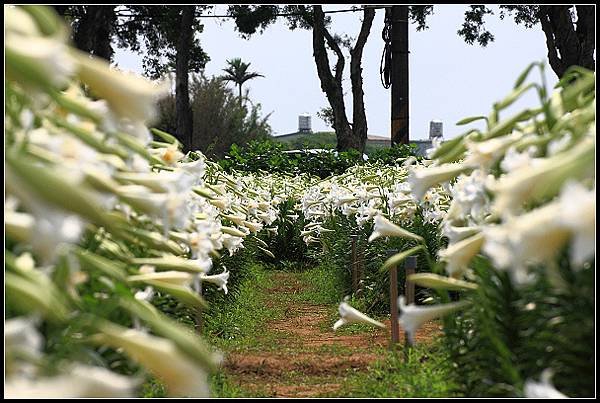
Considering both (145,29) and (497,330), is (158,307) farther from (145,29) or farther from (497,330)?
(145,29)

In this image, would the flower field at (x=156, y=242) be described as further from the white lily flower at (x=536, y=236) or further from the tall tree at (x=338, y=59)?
the tall tree at (x=338, y=59)

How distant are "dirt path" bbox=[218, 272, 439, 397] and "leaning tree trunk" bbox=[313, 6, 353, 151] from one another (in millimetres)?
14985

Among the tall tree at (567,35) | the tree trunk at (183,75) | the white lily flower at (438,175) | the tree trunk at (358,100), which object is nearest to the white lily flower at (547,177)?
the white lily flower at (438,175)

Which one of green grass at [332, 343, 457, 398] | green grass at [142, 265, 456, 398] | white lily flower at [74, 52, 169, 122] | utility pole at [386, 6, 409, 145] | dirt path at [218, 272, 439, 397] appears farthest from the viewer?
utility pole at [386, 6, 409, 145]

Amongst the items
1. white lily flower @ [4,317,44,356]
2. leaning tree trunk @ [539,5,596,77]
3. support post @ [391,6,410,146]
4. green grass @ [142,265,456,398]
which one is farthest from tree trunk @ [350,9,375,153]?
white lily flower @ [4,317,44,356]

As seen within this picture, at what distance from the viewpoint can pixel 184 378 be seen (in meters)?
1.64

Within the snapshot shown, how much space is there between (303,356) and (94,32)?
11759mm

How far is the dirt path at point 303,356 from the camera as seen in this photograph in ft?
17.0

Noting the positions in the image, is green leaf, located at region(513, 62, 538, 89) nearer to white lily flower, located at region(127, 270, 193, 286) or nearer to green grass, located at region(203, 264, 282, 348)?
white lily flower, located at region(127, 270, 193, 286)

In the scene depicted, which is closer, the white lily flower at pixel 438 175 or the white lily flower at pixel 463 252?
the white lily flower at pixel 463 252

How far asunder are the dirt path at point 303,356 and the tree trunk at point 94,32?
362 inches

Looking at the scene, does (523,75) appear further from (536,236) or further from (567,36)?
(567,36)

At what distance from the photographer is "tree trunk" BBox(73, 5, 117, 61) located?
54.1 ft

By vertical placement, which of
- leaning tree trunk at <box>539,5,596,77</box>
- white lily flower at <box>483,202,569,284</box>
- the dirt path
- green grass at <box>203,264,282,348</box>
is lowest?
the dirt path
